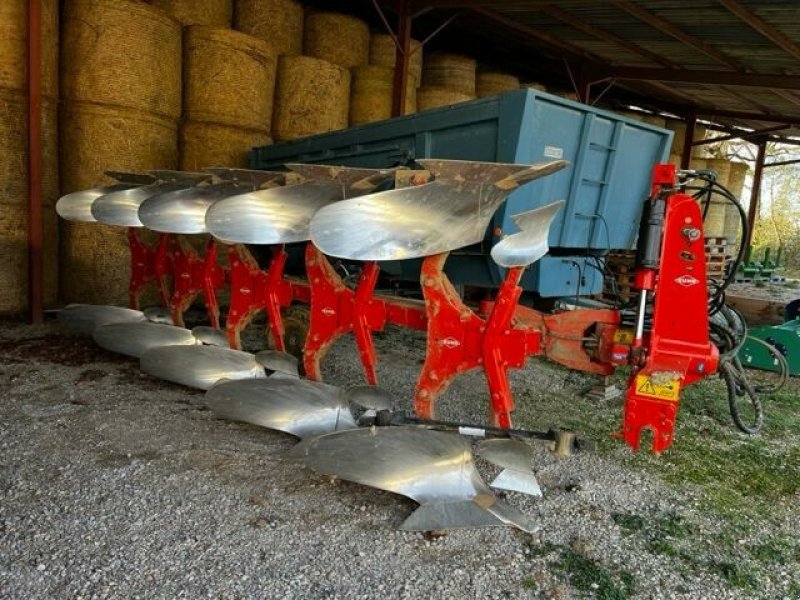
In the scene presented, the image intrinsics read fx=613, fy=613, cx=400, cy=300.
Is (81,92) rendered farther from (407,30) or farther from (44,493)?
(44,493)

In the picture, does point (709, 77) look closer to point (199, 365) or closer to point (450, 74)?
point (450, 74)

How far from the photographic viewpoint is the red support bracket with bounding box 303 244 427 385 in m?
3.14

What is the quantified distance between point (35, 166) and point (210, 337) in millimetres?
2329

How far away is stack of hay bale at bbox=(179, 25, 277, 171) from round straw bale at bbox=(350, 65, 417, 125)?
48.6 inches

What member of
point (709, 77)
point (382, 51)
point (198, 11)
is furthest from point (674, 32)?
point (198, 11)

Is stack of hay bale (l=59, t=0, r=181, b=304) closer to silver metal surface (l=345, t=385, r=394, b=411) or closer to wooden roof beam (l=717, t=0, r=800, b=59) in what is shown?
silver metal surface (l=345, t=385, r=394, b=411)

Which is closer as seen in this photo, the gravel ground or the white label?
the gravel ground

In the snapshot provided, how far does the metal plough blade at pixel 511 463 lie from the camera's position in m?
2.37

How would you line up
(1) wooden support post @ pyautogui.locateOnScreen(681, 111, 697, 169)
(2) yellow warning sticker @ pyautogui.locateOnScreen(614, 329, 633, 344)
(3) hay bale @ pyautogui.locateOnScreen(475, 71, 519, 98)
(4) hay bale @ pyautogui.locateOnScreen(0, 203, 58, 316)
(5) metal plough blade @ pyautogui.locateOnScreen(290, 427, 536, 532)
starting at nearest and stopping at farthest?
(5) metal plough blade @ pyautogui.locateOnScreen(290, 427, 536, 532) < (2) yellow warning sticker @ pyautogui.locateOnScreen(614, 329, 633, 344) < (4) hay bale @ pyautogui.locateOnScreen(0, 203, 58, 316) < (3) hay bale @ pyautogui.locateOnScreen(475, 71, 519, 98) < (1) wooden support post @ pyautogui.locateOnScreen(681, 111, 697, 169)

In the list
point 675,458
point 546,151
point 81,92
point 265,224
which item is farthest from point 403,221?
point 81,92

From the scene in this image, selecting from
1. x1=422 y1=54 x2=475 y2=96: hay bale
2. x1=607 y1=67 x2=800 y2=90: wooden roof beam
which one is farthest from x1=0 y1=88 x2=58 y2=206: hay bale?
x1=607 y1=67 x2=800 y2=90: wooden roof beam

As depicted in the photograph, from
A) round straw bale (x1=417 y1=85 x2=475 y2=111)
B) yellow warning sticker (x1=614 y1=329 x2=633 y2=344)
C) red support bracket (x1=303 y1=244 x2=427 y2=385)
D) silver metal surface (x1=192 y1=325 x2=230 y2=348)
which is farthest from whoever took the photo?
round straw bale (x1=417 y1=85 x2=475 y2=111)

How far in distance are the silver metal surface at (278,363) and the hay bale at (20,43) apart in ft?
10.8

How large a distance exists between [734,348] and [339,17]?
5999mm
